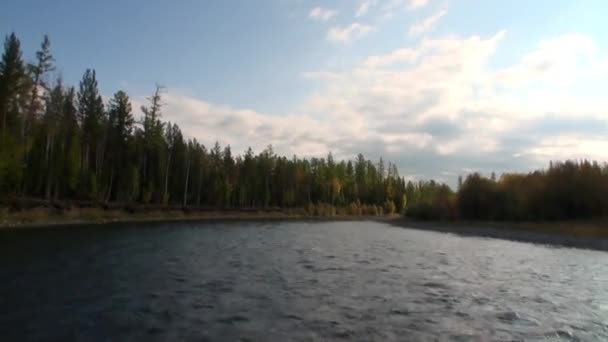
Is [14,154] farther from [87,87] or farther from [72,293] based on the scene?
[72,293]

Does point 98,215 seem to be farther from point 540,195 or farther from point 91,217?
point 540,195

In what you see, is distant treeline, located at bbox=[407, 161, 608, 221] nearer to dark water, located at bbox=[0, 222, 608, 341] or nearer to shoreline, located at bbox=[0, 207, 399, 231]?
dark water, located at bbox=[0, 222, 608, 341]

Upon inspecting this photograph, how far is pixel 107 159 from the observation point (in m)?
74.1

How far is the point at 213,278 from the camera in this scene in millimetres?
19609

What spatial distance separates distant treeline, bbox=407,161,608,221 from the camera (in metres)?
58.0

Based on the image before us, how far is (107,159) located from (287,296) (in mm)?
68973

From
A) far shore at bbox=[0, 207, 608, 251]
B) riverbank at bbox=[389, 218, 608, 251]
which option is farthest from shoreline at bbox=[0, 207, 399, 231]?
riverbank at bbox=[389, 218, 608, 251]

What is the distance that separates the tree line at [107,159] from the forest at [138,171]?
171mm

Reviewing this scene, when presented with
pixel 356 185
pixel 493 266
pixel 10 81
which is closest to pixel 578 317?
pixel 493 266

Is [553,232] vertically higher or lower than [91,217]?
higher

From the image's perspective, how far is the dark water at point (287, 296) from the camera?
11758mm

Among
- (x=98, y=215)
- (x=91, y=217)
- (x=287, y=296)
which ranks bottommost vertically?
(x=287, y=296)

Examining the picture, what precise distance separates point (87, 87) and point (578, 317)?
8277 centimetres

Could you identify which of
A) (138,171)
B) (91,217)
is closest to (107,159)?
(138,171)
